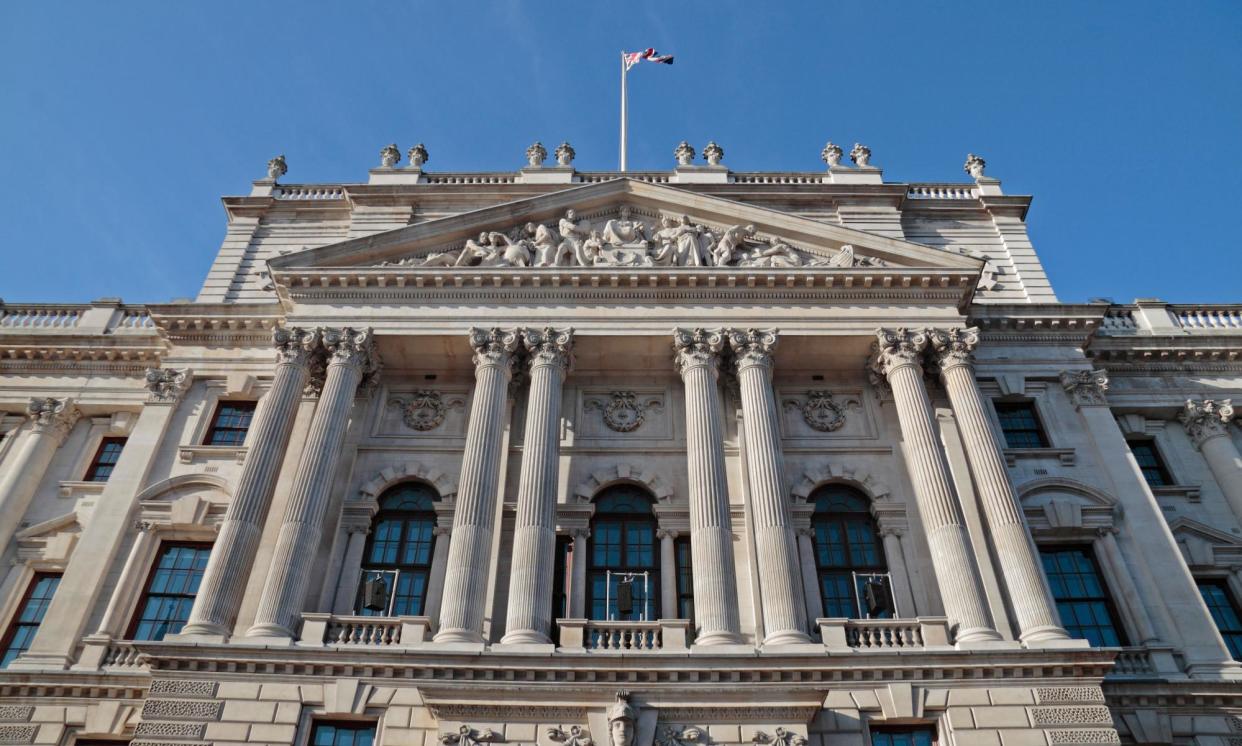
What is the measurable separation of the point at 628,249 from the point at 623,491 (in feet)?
24.0

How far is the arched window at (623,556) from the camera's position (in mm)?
22953

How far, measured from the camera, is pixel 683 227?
28.4 meters

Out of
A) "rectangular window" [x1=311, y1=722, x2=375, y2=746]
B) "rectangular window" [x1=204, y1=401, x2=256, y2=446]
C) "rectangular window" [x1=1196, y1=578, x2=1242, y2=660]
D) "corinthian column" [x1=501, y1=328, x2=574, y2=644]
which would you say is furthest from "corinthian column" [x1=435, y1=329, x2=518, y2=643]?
"rectangular window" [x1=1196, y1=578, x2=1242, y2=660]

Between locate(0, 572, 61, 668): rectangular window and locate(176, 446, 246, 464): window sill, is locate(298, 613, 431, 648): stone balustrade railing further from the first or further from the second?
locate(0, 572, 61, 668): rectangular window

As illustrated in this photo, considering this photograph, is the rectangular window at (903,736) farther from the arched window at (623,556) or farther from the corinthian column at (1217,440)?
the corinthian column at (1217,440)

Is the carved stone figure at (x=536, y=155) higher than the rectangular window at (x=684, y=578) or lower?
higher

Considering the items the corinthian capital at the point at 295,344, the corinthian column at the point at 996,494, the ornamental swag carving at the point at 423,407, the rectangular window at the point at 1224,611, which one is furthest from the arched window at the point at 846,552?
the corinthian capital at the point at 295,344

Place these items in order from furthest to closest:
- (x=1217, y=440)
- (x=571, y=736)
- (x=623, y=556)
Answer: (x=1217, y=440) < (x=623, y=556) < (x=571, y=736)

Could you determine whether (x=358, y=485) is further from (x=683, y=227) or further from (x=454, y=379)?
(x=683, y=227)

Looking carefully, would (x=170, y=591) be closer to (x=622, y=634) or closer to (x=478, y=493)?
(x=478, y=493)

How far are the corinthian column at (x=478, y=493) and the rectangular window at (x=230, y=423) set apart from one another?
6860mm

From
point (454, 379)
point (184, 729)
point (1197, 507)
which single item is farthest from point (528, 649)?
point (1197, 507)

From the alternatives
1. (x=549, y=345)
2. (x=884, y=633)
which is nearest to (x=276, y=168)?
(x=549, y=345)

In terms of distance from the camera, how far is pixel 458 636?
65.8 ft
